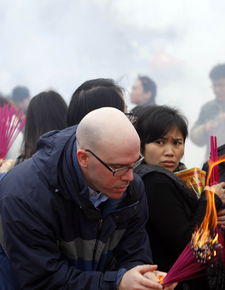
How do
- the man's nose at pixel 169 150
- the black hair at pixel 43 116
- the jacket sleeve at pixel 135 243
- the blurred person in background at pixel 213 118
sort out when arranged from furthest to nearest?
the blurred person in background at pixel 213 118, the black hair at pixel 43 116, the man's nose at pixel 169 150, the jacket sleeve at pixel 135 243

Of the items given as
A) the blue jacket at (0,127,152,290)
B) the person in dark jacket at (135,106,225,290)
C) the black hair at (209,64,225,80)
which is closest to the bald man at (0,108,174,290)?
the blue jacket at (0,127,152,290)

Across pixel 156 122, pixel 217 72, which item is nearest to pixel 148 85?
pixel 217 72

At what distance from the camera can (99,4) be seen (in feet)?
14.8

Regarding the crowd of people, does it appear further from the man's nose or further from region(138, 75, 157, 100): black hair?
region(138, 75, 157, 100): black hair

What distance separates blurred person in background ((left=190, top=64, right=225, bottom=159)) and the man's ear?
2.15m

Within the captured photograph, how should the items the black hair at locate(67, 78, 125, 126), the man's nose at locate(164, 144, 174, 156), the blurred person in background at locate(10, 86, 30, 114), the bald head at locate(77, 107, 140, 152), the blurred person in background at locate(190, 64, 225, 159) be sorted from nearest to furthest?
1. the bald head at locate(77, 107, 140, 152)
2. the black hair at locate(67, 78, 125, 126)
3. the man's nose at locate(164, 144, 174, 156)
4. the blurred person in background at locate(190, 64, 225, 159)
5. the blurred person in background at locate(10, 86, 30, 114)

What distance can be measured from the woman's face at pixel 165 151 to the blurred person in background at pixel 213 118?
1.43m

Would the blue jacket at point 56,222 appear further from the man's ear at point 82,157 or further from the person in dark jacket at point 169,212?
the person in dark jacket at point 169,212

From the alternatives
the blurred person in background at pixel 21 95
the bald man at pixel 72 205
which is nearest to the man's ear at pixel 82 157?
the bald man at pixel 72 205

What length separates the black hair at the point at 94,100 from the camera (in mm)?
1955

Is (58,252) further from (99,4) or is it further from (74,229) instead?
(99,4)

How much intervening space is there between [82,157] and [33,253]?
0.96 feet

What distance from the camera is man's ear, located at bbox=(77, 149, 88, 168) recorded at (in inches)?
57.2

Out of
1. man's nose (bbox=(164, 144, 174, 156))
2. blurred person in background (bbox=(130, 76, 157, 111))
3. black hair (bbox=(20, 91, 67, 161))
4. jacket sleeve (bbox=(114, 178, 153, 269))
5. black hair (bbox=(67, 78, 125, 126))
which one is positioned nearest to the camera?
jacket sleeve (bbox=(114, 178, 153, 269))
